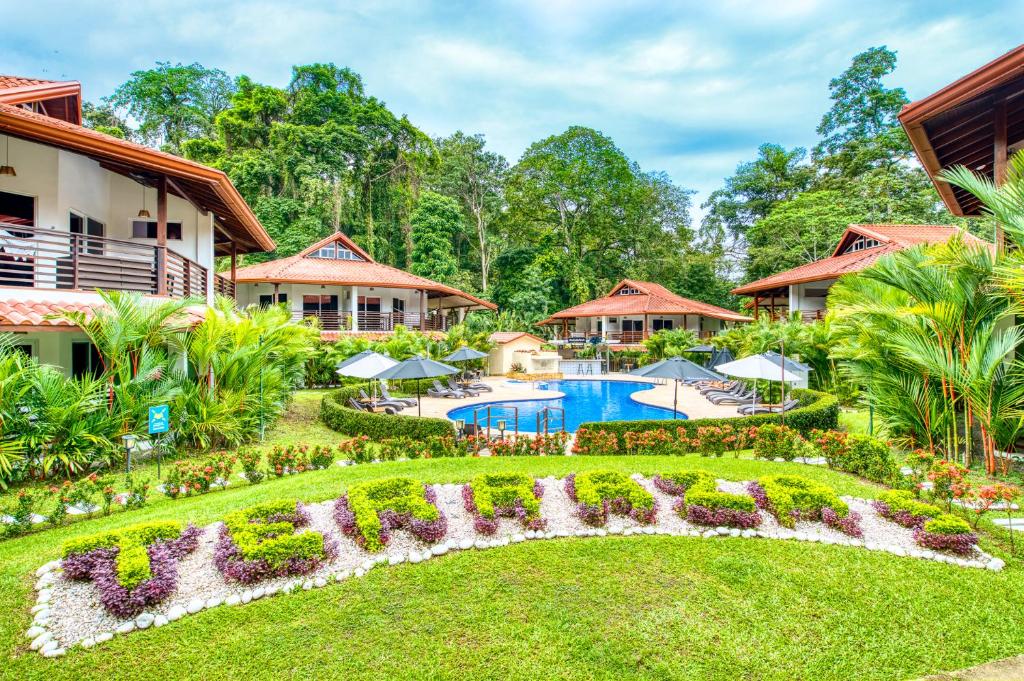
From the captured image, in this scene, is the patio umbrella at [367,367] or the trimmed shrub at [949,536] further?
the patio umbrella at [367,367]

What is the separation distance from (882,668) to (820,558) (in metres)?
1.61

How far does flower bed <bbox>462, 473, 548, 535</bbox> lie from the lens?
552cm

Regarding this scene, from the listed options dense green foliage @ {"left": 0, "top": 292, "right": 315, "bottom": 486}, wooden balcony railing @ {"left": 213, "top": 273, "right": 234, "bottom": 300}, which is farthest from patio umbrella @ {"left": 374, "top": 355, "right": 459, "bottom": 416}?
wooden balcony railing @ {"left": 213, "top": 273, "right": 234, "bottom": 300}

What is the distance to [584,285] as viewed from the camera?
1687 inches

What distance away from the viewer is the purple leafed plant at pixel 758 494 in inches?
239

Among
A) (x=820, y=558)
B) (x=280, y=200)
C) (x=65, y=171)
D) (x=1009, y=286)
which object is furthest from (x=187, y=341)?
(x=280, y=200)

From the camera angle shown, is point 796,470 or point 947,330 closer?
point 947,330

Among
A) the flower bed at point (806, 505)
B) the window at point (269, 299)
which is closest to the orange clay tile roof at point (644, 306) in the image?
the window at point (269, 299)

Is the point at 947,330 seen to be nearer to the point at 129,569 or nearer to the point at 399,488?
A: the point at 399,488

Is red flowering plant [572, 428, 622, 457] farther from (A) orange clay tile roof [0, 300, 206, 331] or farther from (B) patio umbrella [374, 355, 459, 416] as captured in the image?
(A) orange clay tile roof [0, 300, 206, 331]

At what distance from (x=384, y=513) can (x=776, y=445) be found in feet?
23.7

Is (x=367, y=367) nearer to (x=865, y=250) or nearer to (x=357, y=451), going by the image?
(x=357, y=451)

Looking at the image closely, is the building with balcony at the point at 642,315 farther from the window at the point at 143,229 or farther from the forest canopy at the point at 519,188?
the window at the point at 143,229

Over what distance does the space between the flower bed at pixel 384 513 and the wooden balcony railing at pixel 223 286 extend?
45.7 feet
